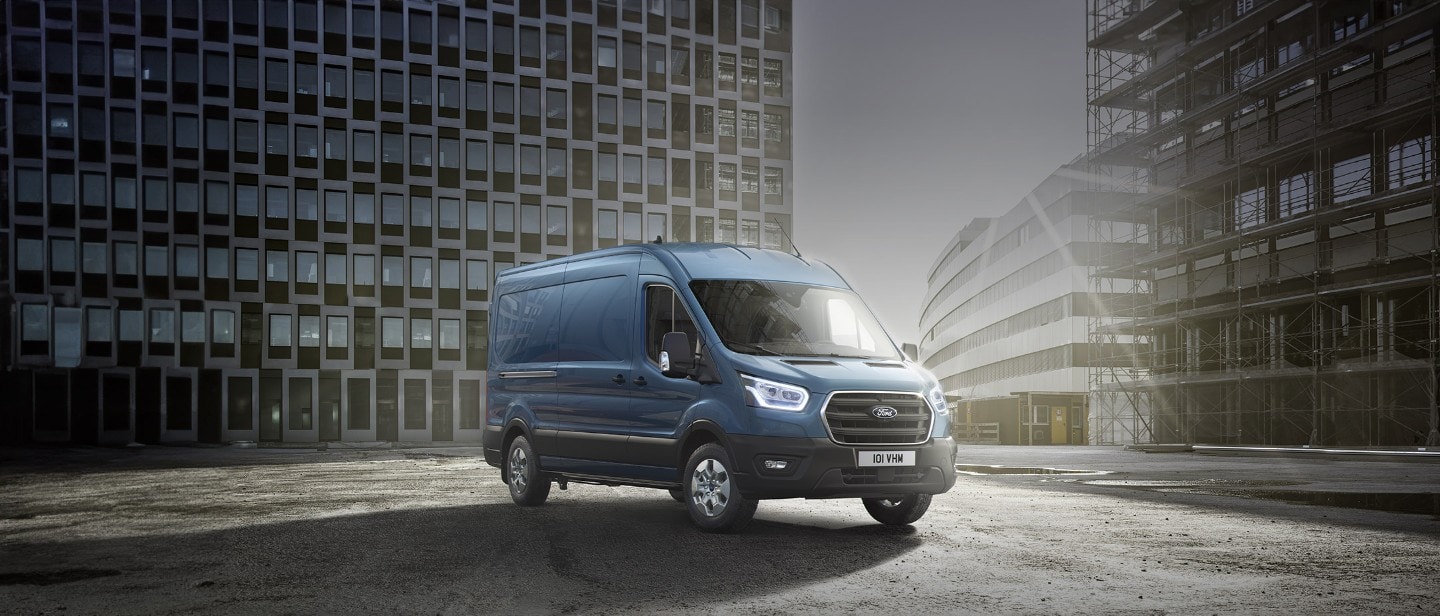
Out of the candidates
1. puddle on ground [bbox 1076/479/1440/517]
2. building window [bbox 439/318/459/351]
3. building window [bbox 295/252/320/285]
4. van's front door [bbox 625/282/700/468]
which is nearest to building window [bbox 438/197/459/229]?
building window [bbox 439/318/459/351]

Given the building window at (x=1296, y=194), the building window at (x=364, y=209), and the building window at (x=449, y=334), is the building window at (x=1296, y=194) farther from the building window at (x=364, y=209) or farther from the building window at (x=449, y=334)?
the building window at (x=364, y=209)

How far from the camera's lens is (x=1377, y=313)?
3048cm

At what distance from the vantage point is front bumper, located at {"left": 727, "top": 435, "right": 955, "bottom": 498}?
8.73 meters

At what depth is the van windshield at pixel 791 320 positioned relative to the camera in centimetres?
950

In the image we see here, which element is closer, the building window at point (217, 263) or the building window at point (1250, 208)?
the building window at point (1250, 208)

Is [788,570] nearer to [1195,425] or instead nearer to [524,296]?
[524,296]

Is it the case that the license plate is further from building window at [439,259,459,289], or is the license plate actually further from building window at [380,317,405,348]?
building window at [439,259,459,289]

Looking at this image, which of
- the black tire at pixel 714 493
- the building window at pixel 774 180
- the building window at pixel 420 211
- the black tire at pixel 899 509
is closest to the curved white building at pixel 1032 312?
the building window at pixel 774 180

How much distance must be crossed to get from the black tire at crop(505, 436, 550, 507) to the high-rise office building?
39.8m

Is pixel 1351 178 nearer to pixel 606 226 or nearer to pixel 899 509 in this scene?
pixel 899 509

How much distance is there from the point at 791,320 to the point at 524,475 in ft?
11.3

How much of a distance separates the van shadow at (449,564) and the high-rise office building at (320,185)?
41231 mm

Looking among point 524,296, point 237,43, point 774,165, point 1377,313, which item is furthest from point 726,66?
point 524,296

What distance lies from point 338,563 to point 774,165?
161 feet
